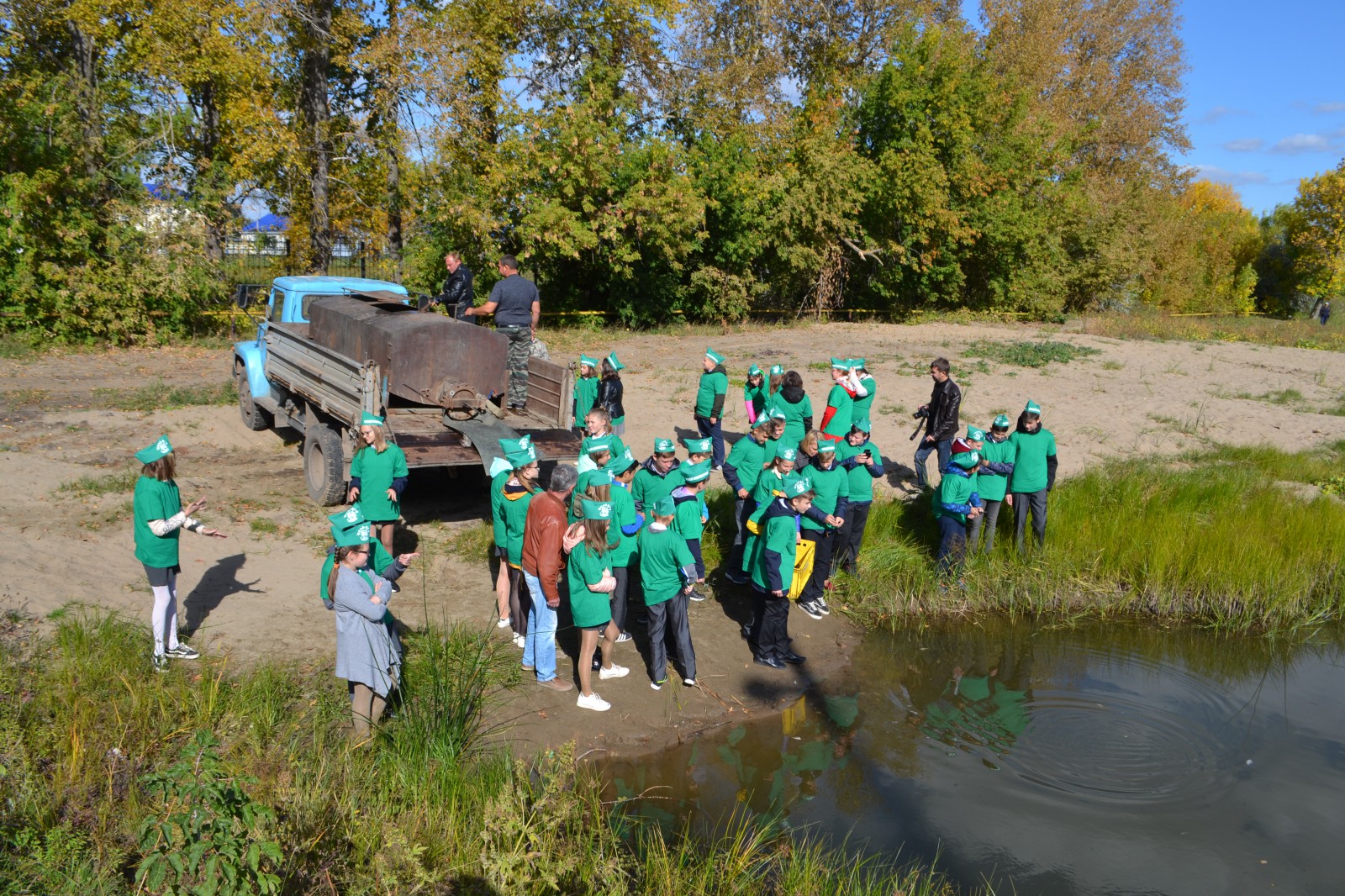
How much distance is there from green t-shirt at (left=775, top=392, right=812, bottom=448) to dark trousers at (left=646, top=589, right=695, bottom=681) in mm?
3064

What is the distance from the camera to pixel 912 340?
22062 mm

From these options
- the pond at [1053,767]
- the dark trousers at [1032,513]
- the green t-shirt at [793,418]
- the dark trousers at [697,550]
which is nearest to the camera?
the pond at [1053,767]

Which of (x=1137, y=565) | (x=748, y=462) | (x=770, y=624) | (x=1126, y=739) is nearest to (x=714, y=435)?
(x=748, y=462)

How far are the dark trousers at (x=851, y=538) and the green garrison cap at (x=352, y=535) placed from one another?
4824mm

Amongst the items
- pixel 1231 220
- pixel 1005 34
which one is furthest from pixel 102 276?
pixel 1231 220

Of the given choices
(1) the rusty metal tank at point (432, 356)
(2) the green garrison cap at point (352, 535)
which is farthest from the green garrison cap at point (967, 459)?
(2) the green garrison cap at point (352, 535)

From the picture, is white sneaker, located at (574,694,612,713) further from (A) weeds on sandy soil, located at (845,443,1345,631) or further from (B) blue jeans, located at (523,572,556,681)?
(A) weeds on sandy soil, located at (845,443,1345,631)

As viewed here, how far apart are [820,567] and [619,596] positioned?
2310 millimetres

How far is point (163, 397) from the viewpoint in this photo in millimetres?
14430

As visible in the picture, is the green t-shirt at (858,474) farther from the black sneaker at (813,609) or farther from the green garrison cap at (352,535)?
the green garrison cap at (352,535)

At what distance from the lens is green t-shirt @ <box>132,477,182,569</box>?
6.48 m

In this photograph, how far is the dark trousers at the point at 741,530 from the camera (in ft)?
29.0

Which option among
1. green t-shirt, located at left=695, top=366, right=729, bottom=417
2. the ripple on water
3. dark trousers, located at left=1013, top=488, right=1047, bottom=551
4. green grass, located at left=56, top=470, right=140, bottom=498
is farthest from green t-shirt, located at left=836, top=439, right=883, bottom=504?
green grass, located at left=56, top=470, right=140, bottom=498

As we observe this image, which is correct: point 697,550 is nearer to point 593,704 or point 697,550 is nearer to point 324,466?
point 593,704
